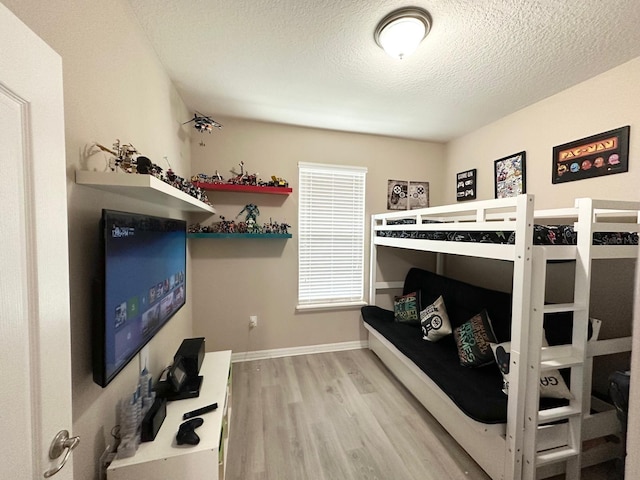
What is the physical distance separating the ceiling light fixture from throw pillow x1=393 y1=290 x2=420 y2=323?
217 cm

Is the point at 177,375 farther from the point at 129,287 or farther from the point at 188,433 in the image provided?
the point at 129,287

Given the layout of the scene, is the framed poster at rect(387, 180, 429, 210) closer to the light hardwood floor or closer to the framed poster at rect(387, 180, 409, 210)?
the framed poster at rect(387, 180, 409, 210)

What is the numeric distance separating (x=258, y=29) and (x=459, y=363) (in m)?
2.57

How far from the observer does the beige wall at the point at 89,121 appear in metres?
0.89

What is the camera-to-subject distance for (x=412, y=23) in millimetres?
1326

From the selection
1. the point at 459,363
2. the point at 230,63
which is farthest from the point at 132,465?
the point at 230,63

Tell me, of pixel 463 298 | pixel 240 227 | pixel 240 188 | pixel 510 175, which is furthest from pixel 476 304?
pixel 240 188

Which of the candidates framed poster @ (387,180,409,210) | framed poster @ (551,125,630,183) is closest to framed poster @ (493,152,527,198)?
framed poster @ (551,125,630,183)

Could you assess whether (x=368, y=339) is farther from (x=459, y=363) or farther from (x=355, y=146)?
(x=355, y=146)

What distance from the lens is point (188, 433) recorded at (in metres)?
1.17

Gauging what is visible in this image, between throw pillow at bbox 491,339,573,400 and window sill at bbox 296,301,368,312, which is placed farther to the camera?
window sill at bbox 296,301,368,312

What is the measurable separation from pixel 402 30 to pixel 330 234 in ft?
6.32

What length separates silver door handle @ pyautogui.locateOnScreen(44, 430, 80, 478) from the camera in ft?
2.02

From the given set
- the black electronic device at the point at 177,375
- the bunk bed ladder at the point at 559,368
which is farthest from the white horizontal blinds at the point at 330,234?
the bunk bed ladder at the point at 559,368
